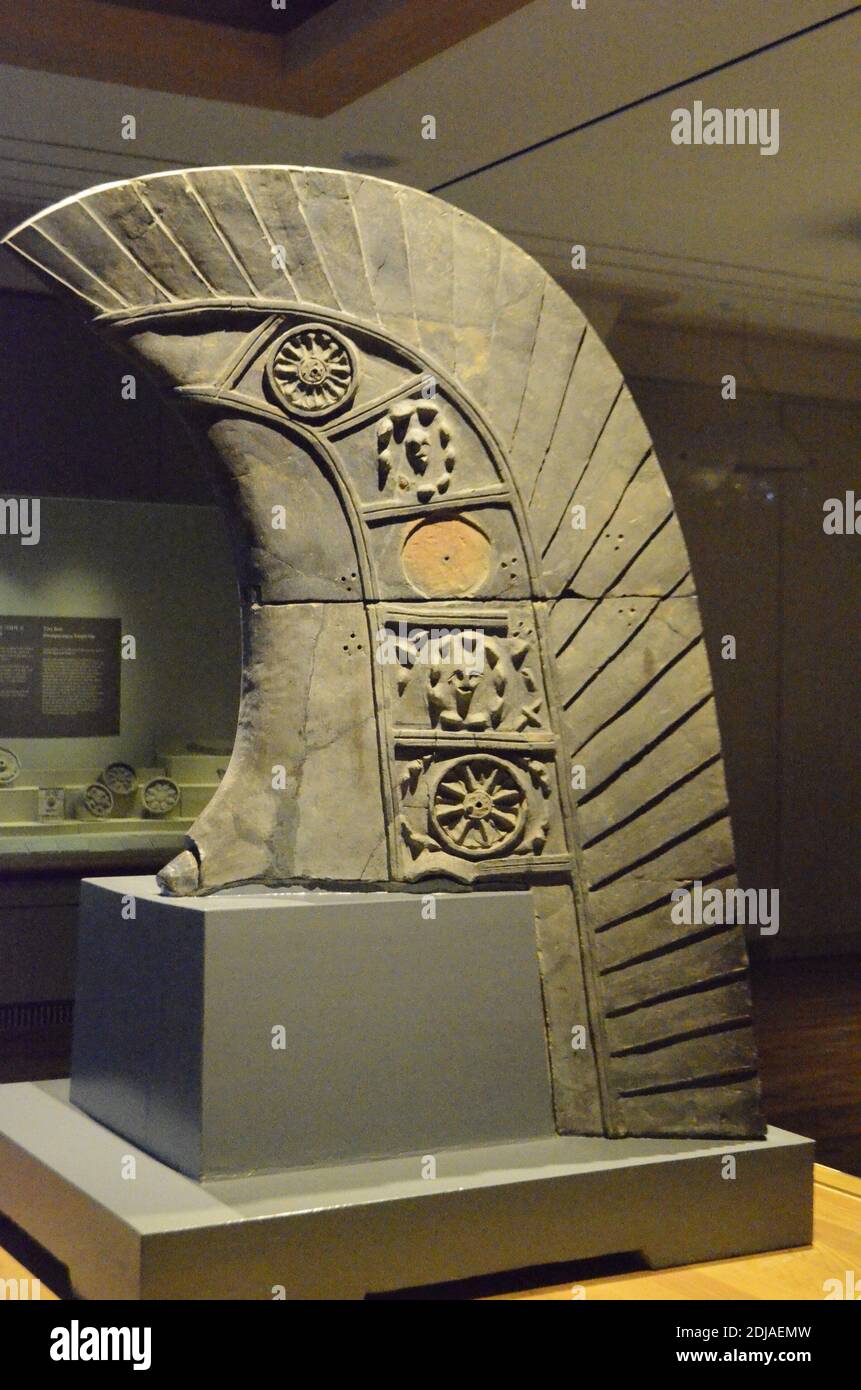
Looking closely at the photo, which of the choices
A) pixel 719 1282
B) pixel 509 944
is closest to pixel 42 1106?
pixel 509 944

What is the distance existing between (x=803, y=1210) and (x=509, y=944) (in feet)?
2.36

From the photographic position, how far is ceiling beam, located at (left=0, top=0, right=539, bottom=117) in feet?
13.1

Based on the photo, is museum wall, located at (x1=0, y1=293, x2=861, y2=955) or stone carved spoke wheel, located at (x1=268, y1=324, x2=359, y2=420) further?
museum wall, located at (x1=0, y1=293, x2=861, y2=955)

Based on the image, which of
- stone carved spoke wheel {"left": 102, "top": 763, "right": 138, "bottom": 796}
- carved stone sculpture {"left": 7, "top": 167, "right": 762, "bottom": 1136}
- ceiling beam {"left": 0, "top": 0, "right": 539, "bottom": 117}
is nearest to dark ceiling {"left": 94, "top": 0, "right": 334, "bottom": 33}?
ceiling beam {"left": 0, "top": 0, "right": 539, "bottom": 117}

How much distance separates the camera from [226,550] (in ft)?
21.7

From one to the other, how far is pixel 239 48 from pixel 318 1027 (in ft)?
9.07

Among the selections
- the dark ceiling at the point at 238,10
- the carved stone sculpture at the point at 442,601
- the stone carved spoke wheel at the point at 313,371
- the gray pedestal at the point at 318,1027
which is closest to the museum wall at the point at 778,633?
the dark ceiling at the point at 238,10

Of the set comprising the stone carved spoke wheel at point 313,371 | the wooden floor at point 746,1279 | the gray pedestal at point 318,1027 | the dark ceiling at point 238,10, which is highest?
the dark ceiling at point 238,10

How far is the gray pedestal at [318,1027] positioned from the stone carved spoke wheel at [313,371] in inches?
33.8

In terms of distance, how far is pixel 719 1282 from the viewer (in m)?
2.75

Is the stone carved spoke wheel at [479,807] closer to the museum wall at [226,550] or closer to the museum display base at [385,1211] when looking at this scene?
the museum display base at [385,1211]

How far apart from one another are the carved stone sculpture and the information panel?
338cm

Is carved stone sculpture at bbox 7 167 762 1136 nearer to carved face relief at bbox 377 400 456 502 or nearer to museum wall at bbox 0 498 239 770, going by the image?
carved face relief at bbox 377 400 456 502

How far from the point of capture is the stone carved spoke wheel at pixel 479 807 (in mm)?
2932
